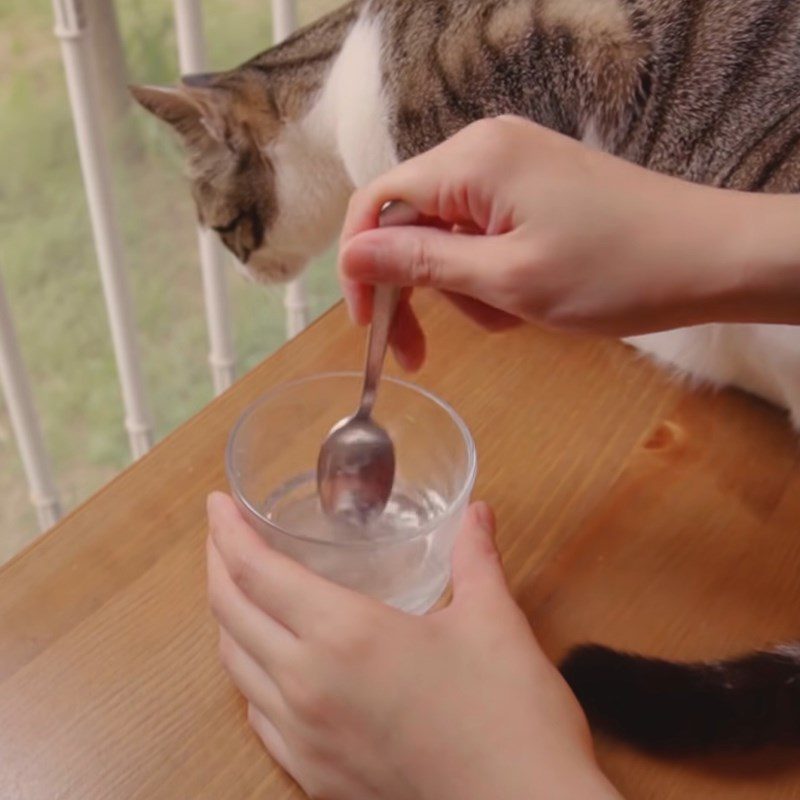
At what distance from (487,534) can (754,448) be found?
24 centimetres

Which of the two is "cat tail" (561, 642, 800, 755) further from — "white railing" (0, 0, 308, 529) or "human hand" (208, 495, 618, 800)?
"white railing" (0, 0, 308, 529)

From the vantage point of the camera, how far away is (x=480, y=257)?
1.64 feet

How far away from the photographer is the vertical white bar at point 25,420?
896mm

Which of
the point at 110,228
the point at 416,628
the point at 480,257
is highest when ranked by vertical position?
the point at 480,257

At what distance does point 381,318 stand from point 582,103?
0.95ft

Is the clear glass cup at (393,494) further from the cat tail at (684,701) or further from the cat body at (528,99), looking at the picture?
the cat body at (528,99)

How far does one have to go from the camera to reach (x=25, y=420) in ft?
3.21

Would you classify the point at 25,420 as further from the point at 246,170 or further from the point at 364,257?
the point at 364,257

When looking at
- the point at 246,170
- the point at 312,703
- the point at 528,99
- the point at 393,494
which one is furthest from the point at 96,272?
the point at 312,703

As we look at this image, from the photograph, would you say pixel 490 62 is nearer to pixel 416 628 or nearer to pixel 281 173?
pixel 281 173

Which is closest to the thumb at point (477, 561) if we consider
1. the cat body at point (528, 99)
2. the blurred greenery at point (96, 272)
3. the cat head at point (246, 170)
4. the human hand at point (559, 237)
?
the human hand at point (559, 237)

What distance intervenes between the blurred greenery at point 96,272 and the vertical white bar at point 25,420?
0.18 m

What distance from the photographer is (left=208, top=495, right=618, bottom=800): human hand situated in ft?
1.38

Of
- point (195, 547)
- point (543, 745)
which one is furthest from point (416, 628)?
point (195, 547)
